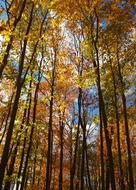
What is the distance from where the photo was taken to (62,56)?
19281 millimetres

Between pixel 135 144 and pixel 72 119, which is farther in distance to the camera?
pixel 135 144

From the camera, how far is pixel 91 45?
1409 centimetres

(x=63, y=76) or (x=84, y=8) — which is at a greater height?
(x=84, y=8)

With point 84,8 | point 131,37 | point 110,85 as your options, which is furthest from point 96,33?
point 110,85

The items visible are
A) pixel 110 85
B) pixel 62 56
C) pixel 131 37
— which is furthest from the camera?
pixel 62 56

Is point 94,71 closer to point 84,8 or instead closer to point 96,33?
point 96,33

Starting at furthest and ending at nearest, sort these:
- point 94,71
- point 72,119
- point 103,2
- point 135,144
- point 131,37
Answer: point 135,144 < point 72,119 < point 131,37 < point 103,2 < point 94,71

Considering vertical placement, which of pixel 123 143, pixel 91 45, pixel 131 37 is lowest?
pixel 123 143

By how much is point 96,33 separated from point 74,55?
6.42m

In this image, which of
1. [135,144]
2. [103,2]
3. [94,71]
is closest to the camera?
[94,71]

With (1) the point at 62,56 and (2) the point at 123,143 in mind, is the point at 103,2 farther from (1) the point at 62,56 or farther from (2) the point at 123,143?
(2) the point at 123,143

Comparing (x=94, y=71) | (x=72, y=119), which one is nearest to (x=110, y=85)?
(x=94, y=71)

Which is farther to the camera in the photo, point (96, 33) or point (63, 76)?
point (63, 76)

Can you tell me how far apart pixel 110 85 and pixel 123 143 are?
1389 cm
